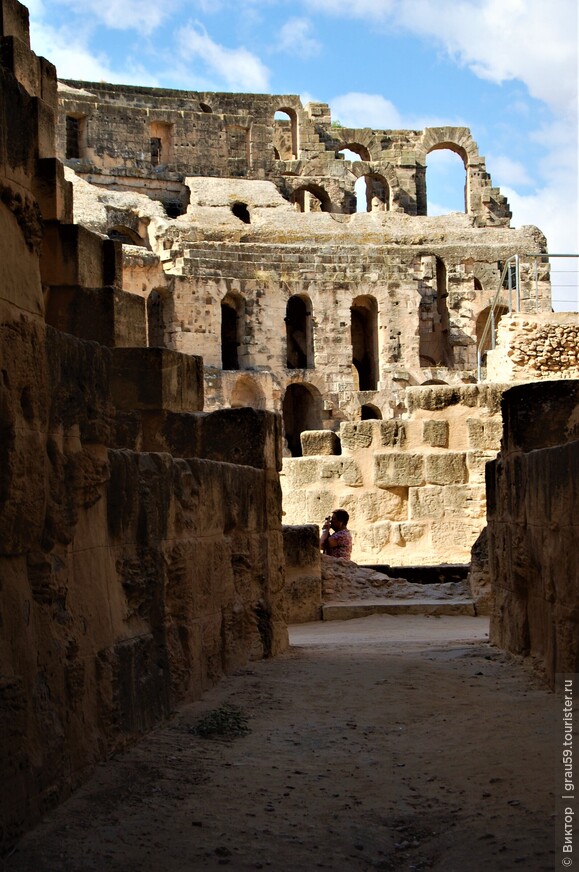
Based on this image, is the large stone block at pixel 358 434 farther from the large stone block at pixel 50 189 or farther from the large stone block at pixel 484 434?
the large stone block at pixel 50 189

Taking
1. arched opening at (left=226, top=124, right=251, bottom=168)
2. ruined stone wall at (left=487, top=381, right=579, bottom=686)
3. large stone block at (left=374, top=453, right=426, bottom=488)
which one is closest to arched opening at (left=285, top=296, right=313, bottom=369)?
arched opening at (left=226, top=124, right=251, bottom=168)

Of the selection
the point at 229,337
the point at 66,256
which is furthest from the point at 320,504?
the point at 229,337

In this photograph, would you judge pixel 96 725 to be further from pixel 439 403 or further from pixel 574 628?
pixel 439 403

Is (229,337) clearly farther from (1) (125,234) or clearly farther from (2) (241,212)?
(2) (241,212)

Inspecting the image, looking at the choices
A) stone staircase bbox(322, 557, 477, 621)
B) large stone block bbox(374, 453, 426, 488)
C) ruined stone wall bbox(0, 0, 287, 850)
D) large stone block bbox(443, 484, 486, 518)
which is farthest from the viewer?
large stone block bbox(374, 453, 426, 488)

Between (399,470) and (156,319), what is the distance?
549 inches

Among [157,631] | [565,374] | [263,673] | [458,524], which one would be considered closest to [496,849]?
[157,631]

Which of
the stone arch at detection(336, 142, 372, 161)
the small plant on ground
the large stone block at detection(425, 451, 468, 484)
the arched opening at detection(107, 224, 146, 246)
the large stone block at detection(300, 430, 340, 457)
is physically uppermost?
the stone arch at detection(336, 142, 372, 161)

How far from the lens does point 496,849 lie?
3492mm

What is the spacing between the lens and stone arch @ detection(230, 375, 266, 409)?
27.4 m

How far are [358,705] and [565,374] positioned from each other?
13.5 meters

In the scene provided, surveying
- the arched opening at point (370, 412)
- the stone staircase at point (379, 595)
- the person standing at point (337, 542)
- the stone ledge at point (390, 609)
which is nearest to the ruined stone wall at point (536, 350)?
the person standing at point (337, 542)

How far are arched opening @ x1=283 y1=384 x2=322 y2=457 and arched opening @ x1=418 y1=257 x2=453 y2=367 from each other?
137 inches

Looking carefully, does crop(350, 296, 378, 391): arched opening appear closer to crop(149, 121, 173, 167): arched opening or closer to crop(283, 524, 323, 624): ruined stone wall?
crop(149, 121, 173, 167): arched opening
